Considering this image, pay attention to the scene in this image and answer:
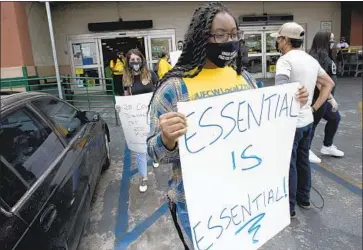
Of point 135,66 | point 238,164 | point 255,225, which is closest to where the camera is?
point 238,164

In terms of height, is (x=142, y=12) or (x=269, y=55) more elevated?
(x=142, y=12)

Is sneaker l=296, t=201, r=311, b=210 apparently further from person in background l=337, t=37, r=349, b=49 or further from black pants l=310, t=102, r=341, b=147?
person in background l=337, t=37, r=349, b=49

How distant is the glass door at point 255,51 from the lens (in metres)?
13.9

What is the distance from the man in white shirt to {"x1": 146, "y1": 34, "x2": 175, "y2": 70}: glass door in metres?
10.6

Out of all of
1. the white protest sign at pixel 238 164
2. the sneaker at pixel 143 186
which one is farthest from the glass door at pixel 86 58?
the white protest sign at pixel 238 164

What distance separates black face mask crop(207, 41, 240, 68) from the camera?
141 centimetres

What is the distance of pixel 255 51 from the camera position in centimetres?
1420

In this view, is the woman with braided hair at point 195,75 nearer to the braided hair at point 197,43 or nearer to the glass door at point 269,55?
the braided hair at point 197,43

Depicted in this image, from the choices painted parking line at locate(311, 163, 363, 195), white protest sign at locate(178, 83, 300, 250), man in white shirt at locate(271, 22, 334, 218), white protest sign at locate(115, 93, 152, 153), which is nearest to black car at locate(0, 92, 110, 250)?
white protest sign at locate(115, 93, 152, 153)

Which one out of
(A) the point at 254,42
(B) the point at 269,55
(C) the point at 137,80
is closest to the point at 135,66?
(C) the point at 137,80

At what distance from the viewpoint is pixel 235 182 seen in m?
1.42

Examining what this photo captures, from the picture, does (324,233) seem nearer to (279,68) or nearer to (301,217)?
(301,217)

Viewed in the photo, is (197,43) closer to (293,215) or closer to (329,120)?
(293,215)

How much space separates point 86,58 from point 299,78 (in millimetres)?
11651
